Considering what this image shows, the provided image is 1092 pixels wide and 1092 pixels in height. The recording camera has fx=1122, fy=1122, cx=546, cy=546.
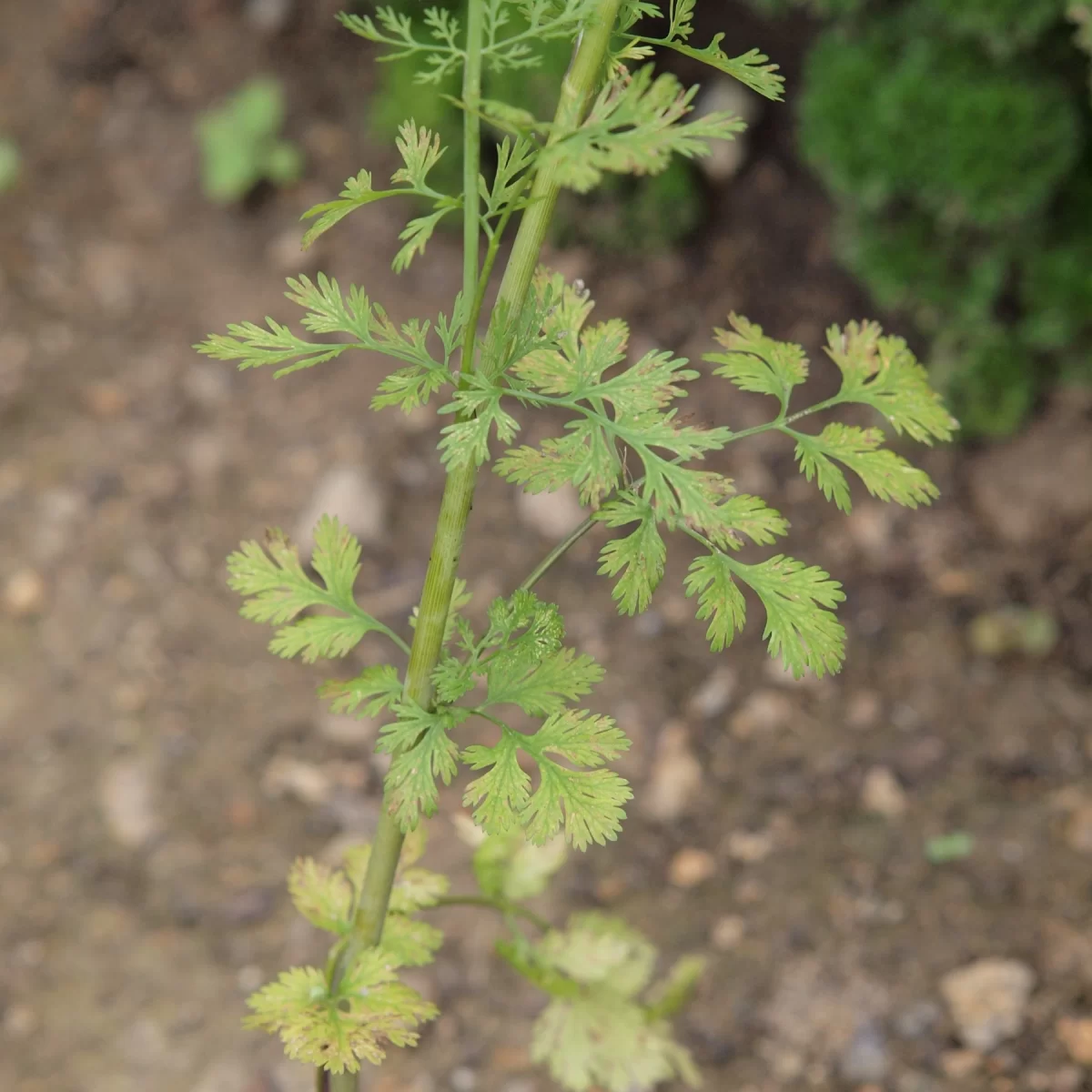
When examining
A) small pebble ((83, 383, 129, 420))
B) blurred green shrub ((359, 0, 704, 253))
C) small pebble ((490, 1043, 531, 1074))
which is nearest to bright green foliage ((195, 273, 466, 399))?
small pebble ((490, 1043, 531, 1074))

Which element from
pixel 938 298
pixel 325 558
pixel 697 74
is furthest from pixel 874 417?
pixel 325 558

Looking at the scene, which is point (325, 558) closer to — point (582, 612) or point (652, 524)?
point (652, 524)

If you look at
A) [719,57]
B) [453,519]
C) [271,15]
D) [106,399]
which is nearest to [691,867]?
[453,519]

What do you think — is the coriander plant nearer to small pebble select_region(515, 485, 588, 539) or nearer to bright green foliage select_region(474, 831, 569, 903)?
bright green foliage select_region(474, 831, 569, 903)

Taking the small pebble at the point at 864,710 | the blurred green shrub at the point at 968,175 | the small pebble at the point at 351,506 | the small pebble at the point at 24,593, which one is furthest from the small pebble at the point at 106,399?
the small pebble at the point at 864,710

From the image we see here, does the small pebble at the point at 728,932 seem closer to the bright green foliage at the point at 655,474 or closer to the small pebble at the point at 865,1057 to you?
the small pebble at the point at 865,1057
